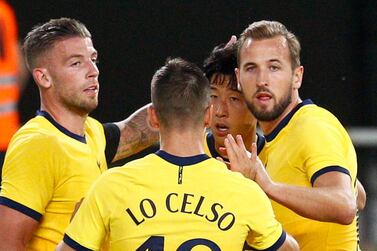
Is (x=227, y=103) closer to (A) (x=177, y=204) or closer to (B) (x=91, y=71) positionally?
(B) (x=91, y=71)

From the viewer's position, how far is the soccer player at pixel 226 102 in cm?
526

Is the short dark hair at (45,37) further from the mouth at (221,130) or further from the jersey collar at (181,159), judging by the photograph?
the jersey collar at (181,159)

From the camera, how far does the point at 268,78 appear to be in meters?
4.75

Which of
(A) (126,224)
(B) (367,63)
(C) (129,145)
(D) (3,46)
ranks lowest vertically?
(A) (126,224)

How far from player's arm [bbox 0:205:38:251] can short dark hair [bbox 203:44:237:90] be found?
129 centimetres

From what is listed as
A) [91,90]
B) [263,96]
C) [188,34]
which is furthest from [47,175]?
[188,34]

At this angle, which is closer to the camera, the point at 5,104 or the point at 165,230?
the point at 165,230

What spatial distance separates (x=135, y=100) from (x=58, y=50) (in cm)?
286

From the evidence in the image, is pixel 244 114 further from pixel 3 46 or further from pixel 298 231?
pixel 3 46

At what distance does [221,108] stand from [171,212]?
1478 millimetres

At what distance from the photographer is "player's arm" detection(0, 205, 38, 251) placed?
14.6 ft

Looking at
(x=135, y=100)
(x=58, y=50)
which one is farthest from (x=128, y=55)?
(x=58, y=50)

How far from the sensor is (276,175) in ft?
15.3

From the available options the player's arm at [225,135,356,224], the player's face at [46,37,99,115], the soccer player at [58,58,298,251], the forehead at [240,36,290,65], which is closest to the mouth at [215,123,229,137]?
the forehead at [240,36,290,65]
